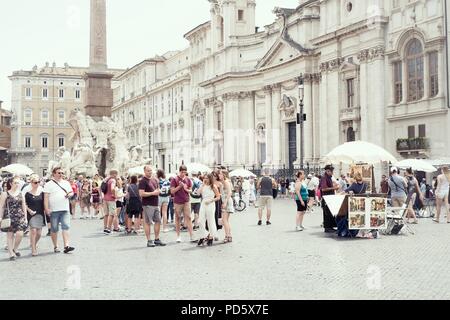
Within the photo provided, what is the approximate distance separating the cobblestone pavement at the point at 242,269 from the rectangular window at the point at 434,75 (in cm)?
1813

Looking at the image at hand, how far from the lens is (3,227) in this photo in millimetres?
12719

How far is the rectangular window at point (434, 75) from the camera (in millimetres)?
32688

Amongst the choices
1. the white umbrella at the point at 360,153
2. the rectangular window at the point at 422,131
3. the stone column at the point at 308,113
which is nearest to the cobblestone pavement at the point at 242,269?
the white umbrella at the point at 360,153

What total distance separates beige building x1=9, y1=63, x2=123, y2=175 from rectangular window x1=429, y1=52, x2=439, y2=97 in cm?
6673

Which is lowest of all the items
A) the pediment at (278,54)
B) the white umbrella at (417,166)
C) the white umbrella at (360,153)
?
the white umbrella at (417,166)

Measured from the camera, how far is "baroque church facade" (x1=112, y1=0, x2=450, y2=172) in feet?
110

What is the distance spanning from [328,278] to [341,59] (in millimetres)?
32226

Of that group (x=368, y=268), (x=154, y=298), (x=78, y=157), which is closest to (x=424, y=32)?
(x=78, y=157)

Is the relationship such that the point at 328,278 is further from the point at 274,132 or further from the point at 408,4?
the point at 274,132

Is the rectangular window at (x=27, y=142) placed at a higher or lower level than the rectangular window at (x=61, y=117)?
lower

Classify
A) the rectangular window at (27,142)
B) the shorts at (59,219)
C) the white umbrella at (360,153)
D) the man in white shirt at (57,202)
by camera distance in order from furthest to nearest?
1. the rectangular window at (27,142)
2. the white umbrella at (360,153)
3. the shorts at (59,219)
4. the man in white shirt at (57,202)

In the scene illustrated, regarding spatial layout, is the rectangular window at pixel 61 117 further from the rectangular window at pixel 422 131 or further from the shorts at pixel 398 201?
the shorts at pixel 398 201

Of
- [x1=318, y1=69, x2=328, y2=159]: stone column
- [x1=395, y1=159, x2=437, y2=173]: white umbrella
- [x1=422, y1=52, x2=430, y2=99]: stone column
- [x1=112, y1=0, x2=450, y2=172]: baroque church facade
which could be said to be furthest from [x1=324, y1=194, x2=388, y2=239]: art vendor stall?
[x1=318, y1=69, x2=328, y2=159]: stone column

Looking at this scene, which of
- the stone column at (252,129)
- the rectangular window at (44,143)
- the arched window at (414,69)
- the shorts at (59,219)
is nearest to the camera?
the shorts at (59,219)
